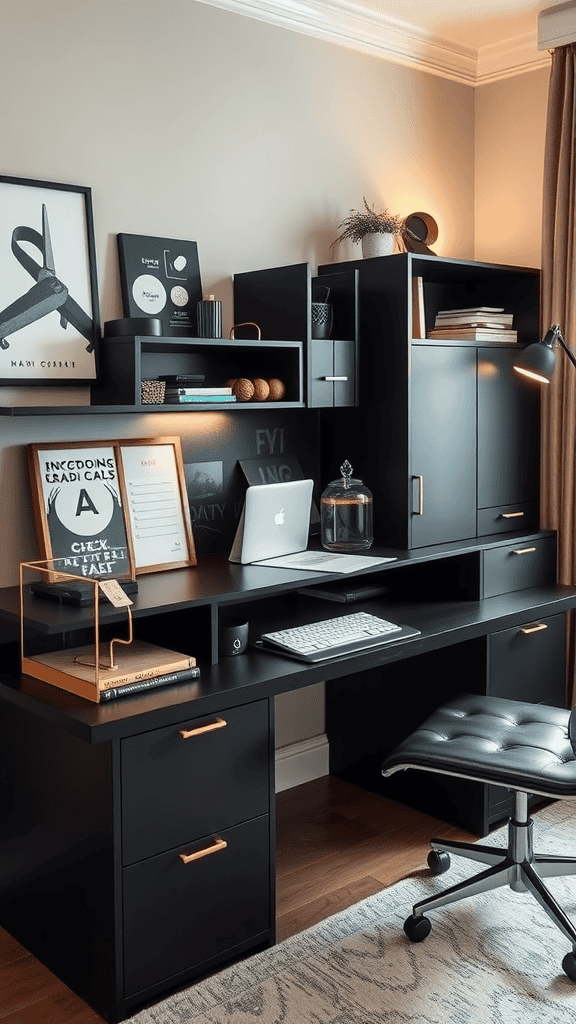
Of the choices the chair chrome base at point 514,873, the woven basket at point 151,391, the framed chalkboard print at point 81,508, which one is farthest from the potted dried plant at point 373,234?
the chair chrome base at point 514,873

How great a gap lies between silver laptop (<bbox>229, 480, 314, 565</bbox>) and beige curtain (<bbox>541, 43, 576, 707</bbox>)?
1035mm

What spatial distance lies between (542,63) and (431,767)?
256 cm

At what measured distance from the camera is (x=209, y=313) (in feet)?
8.63

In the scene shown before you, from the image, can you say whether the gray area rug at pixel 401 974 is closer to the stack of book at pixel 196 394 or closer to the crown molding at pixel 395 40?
the stack of book at pixel 196 394

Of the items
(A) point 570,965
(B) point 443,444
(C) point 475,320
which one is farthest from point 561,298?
(A) point 570,965

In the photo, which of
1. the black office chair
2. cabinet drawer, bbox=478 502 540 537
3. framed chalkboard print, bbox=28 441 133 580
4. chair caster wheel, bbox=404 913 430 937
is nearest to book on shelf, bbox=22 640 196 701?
framed chalkboard print, bbox=28 441 133 580

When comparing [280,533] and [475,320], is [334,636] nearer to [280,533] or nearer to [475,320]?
[280,533]

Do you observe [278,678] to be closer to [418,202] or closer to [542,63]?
[418,202]

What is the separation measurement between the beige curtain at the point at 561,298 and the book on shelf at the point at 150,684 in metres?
1.64

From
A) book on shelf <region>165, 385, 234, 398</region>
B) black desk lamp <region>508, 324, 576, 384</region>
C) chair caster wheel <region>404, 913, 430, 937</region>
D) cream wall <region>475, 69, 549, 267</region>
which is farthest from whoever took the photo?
cream wall <region>475, 69, 549, 267</region>

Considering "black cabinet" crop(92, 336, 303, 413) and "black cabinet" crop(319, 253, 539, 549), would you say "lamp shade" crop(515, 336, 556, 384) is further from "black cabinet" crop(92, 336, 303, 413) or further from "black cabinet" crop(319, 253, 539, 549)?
"black cabinet" crop(92, 336, 303, 413)

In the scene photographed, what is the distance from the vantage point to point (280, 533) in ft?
8.83

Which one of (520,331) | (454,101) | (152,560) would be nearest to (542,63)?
(454,101)

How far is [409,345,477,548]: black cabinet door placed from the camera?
281cm
